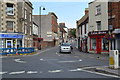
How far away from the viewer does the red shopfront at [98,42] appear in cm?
3150

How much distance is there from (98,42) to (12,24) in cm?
1413

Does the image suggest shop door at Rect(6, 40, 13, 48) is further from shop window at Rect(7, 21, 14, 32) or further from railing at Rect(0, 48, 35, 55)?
railing at Rect(0, 48, 35, 55)

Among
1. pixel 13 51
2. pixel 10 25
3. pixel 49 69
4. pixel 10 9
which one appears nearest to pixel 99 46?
pixel 13 51

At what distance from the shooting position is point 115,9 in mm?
28547

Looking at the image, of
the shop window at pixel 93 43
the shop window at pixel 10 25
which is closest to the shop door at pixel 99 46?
the shop window at pixel 93 43

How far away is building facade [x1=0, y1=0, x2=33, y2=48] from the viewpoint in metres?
33.2

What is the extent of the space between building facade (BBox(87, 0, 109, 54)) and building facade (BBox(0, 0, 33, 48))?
11.5 metres

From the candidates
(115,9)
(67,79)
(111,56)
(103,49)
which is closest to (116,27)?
(115,9)

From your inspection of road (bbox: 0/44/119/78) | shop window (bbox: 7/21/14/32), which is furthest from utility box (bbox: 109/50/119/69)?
shop window (bbox: 7/21/14/32)

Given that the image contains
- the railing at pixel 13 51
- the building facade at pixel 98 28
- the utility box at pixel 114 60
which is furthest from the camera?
the building facade at pixel 98 28

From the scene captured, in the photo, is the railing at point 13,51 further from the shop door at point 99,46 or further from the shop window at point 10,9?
the shop door at point 99,46

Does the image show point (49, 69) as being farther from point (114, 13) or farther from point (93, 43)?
point (93, 43)

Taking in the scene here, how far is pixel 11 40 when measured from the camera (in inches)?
1355

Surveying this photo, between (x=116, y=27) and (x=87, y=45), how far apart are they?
9.26 metres
